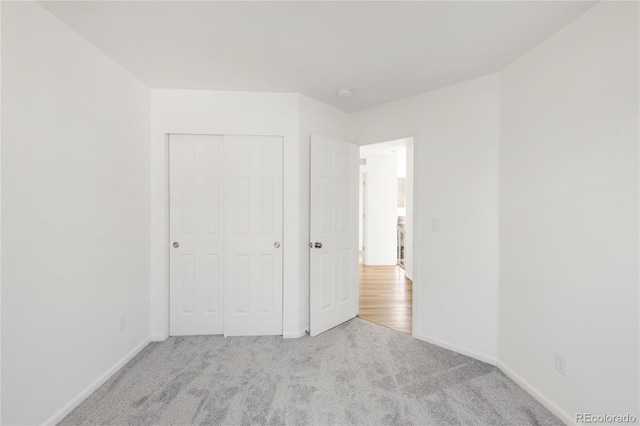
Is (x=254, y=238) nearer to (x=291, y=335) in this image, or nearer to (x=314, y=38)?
(x=291, y=335)

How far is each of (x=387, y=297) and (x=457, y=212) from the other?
185 centimetres

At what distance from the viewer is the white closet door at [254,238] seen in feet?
8.22

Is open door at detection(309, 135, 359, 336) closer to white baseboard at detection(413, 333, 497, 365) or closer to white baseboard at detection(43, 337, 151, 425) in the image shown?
white baseboard at detection(413, 333, 497, 365)

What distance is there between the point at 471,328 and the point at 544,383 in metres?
0.56

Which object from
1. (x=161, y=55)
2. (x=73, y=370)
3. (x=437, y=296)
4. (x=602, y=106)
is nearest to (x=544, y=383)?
(x=437, y=296)

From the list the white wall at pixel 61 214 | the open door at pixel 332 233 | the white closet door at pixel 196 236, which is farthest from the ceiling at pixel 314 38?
the open door at pixel 332 233

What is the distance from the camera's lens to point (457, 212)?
88.8 inches

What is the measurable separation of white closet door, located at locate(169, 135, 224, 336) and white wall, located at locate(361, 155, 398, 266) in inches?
143

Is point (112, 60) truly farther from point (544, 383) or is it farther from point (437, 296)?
point (544, 383)

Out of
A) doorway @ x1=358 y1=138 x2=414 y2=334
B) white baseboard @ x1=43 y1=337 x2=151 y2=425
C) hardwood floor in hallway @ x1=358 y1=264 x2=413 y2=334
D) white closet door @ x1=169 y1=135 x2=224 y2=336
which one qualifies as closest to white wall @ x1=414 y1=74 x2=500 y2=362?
hardwood floor in hallway @ x1=358 y1=264 x2=413 y2=334

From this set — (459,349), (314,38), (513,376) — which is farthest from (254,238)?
(513,376)

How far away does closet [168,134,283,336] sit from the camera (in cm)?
250

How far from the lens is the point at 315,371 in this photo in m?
1.96

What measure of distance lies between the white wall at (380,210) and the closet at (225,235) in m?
3.33
